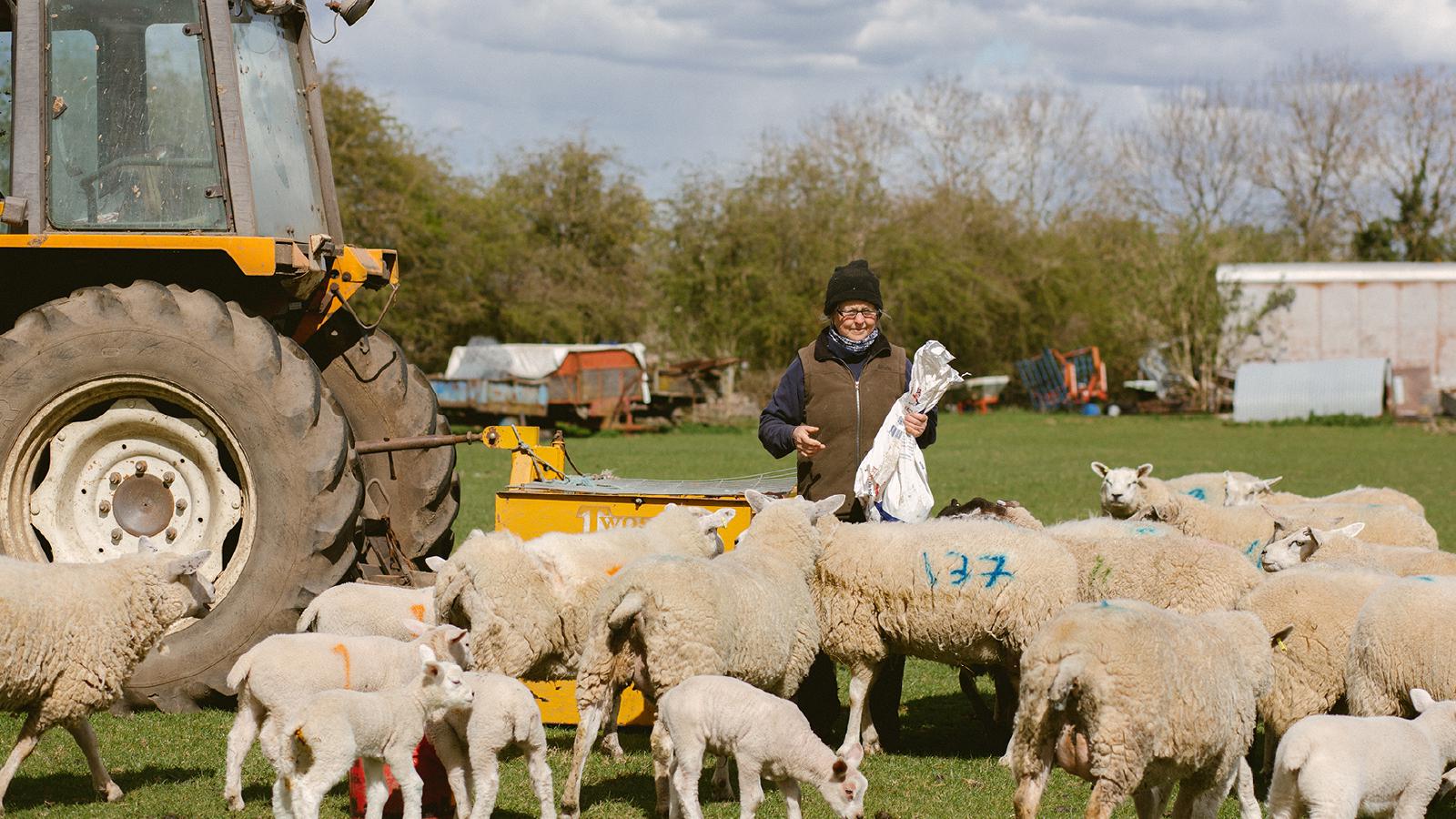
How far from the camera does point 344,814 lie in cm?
537

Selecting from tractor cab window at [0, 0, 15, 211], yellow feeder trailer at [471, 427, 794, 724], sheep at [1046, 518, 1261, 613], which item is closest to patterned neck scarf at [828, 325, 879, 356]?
yellow feeder trailer at [471, 427, 794, 724]

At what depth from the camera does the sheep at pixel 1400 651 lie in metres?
5.49

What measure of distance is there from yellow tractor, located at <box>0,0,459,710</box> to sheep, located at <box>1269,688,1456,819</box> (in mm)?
4111

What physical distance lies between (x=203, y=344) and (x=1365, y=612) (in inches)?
202

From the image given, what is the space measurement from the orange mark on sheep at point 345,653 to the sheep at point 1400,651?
3.86 m

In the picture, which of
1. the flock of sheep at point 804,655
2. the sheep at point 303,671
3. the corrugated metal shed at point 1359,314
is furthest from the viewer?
the corrugated metal shed at point 1359,314

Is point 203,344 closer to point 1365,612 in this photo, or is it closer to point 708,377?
point 1365,612

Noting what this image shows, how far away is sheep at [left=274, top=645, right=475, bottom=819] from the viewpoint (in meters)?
4.69

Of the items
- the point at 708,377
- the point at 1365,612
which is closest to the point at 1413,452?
the point at 708,377

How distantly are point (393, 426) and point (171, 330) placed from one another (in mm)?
1729

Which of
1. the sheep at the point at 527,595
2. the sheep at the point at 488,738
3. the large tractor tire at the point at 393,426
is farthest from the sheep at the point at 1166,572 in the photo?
the large tractor tire at the point at 393,426

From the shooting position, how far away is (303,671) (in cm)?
518

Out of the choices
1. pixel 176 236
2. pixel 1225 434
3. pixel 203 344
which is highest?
pixel 176 236

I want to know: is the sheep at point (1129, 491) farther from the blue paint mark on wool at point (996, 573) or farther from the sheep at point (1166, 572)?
the blue paint mark on wool at point (996, 573)
